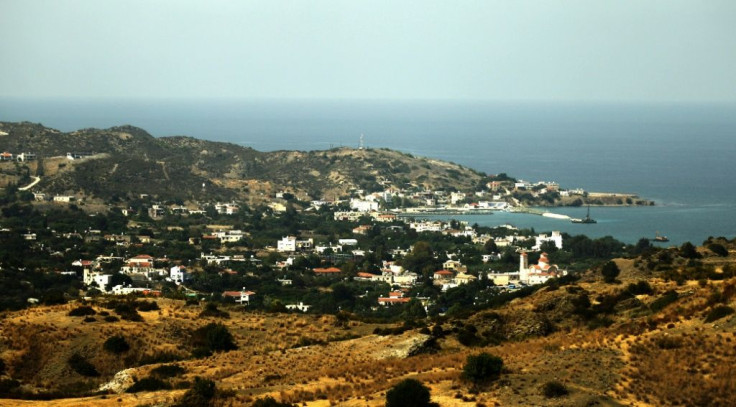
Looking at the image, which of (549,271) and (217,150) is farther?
(217,150)

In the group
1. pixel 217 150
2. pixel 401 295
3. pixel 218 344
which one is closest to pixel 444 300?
pixel 401 295

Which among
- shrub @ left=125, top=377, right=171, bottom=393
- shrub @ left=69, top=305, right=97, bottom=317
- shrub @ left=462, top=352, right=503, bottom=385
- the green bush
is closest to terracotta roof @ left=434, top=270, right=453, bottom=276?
the green bush

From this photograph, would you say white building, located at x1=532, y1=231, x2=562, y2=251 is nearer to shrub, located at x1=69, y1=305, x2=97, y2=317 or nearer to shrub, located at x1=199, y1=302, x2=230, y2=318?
shrub, located at x1=199, y1=302, x2=230, y2=318

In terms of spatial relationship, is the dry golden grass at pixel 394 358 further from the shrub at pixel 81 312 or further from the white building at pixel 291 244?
the white building at pixel 291 244

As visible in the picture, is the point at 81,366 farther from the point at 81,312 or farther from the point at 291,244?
the point at 291,244

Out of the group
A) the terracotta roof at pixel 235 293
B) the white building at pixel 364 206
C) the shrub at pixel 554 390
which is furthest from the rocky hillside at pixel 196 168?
the shrub at pixel 554 390

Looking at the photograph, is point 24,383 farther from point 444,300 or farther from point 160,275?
point 160,275
